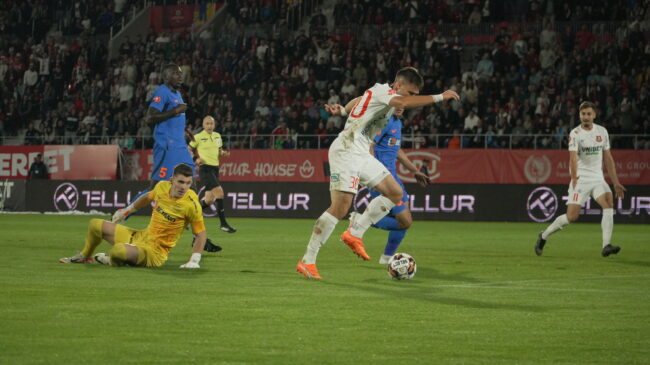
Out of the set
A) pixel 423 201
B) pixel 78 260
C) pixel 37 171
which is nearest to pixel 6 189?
pixel 37 171

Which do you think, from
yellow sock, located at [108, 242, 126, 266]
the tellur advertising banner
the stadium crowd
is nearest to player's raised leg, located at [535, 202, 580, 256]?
yellow sock, located at [108, 242, 126, 266]

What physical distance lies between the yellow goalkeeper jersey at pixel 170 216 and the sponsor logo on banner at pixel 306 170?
1945 centimetres

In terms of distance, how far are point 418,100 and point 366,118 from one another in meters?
0.87

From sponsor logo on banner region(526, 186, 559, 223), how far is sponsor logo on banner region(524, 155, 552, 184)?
196cm

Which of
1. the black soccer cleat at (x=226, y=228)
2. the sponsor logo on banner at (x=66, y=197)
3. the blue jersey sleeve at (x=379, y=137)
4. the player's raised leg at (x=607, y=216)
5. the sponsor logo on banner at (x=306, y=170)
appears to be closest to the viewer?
the blue jersey sleeve at (x=379, y=137)

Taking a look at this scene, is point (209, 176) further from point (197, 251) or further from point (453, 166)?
point (453, 166)

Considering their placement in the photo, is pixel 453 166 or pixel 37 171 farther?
pixel 37 171

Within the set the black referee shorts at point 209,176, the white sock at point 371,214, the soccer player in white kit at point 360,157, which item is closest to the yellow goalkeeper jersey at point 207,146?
the black referee shorts at point 209,176

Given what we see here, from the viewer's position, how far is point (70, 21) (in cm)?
4369

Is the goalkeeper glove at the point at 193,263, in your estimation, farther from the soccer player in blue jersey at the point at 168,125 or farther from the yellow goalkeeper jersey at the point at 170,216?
the soccer player in blue jersey at the point at 168,125

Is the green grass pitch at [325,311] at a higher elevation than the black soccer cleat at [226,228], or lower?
higher

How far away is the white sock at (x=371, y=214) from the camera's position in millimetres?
12000

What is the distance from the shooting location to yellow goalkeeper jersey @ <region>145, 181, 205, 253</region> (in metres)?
11.2

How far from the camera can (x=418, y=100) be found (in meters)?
10.3
